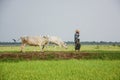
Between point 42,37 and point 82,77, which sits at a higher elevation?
point 42,37

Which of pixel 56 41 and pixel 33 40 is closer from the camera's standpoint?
pixel 33 40

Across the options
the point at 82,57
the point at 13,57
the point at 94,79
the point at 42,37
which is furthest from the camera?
the point at 42,37

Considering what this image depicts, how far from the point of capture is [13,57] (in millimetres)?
11070

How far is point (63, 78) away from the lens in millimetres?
6484

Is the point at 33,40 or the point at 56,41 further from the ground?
the point at 33,40

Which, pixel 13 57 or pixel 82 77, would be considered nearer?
pixel 82 77

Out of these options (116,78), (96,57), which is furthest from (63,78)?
(96,57)

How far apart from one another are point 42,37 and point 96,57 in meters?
7.64

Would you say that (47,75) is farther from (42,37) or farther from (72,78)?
(42,37)

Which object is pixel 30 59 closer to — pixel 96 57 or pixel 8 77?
pixel 96 57

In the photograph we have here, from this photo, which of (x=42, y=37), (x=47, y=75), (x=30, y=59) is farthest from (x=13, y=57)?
(x=42, y=37)

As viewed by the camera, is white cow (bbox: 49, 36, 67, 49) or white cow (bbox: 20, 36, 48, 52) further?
white cow (bbox: 49, 36, 67, 49)

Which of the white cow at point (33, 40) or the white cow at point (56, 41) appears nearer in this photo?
the white cow at point (33, 40)

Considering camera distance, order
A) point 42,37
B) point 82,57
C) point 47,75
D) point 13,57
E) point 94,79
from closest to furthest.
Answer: point 94,79
point 47,75
point 13,57
point 82,57
point 42,37
